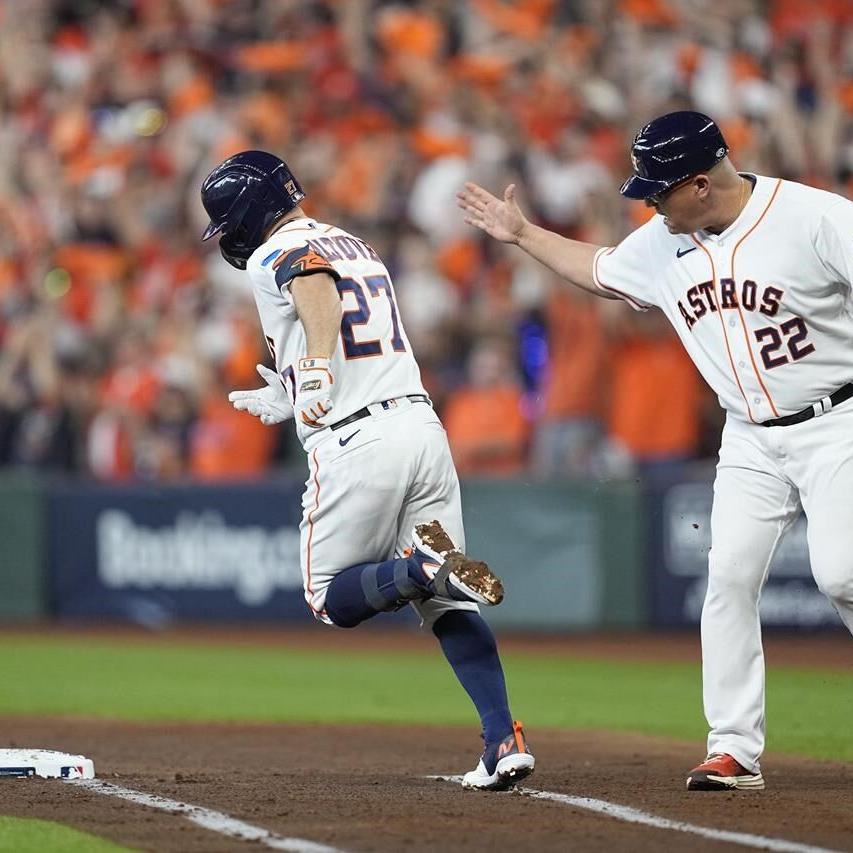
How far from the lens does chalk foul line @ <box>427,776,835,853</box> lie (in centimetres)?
453

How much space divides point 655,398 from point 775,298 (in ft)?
21.9

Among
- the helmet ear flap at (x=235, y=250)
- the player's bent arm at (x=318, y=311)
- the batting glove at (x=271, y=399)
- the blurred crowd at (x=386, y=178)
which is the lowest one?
the batting glove at (x=271, y=399)

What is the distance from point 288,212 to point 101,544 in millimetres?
9109

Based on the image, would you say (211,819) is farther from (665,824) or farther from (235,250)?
(235,250)

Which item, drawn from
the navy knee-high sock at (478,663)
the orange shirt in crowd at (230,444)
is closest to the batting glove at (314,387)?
the navy knee-high sock at (478,663)

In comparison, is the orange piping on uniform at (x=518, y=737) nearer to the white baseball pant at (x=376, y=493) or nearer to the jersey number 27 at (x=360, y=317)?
the white baseball pant at (x=376, y=493)

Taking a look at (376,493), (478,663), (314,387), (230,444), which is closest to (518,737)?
(478,663)

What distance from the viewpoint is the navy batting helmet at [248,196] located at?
237 inches

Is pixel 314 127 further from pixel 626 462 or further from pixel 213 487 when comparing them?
pixel 626 462

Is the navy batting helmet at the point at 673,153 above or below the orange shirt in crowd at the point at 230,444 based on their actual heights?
below

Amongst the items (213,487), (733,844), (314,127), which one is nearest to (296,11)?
(314,127)

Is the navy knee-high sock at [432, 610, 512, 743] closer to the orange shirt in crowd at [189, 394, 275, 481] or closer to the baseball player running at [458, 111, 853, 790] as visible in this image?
the baseball player running at [458, 111, 853, 790]

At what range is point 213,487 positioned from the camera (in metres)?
14.1

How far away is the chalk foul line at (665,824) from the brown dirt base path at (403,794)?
6 centimetres
